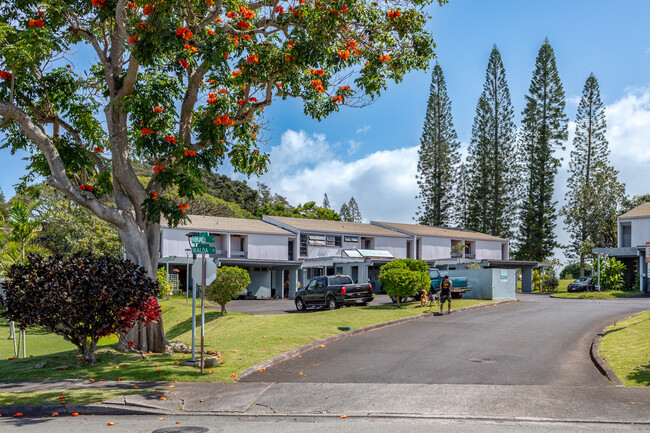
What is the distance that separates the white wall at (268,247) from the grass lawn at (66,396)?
1314 inches

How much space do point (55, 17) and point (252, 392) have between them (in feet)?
32.0

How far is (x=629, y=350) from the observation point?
532 inches

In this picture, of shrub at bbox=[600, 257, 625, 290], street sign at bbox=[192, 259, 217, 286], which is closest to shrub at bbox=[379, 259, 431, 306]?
street sign at bbox=[192, 259, 217, 286]

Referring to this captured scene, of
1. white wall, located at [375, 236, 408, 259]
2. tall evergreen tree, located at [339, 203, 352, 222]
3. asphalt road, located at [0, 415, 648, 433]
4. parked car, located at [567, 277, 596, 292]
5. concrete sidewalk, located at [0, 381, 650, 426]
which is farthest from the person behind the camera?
tall evergreen tree, located at [339, 203, 352, 222]

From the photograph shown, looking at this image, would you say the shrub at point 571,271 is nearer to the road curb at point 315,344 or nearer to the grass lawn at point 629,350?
the road curb at point 315,344

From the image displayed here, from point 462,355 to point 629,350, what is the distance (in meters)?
3.78

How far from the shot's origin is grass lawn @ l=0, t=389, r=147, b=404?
9.42m

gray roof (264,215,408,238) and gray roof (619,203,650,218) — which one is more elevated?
gray roof (619,203,650,218)

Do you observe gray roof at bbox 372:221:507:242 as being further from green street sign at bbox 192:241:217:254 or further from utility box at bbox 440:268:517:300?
green street sign at bbox 192:241:217:254

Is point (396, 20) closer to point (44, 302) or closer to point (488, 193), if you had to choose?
point (44, 302)

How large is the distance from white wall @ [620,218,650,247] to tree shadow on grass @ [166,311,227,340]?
Result: 112ft

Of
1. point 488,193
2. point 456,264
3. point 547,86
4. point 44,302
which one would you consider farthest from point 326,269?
point 44,302

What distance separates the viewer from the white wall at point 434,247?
2078 inches

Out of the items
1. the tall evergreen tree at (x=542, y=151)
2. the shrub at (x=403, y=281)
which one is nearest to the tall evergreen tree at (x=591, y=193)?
the tall evergreen tree at (x=542, y=151)
